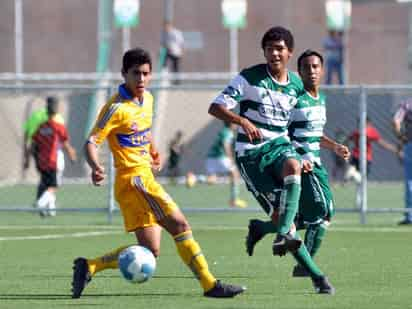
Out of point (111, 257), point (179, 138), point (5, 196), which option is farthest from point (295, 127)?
point (179, 138)

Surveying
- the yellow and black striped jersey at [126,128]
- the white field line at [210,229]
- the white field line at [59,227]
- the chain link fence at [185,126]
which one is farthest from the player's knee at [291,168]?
the chain link fence at [185,126]

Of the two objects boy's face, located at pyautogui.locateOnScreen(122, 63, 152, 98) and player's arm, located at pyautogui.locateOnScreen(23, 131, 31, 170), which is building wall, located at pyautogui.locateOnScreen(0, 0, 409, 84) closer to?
player's arm, located at pyautogui.locateOnScreen(23, 131, 31, 170)

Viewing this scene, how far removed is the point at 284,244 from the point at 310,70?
2211mm

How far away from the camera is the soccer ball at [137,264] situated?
9.22 meters

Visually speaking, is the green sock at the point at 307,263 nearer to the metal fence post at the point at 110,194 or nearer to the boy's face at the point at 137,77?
the boy's face at the point at 137,77

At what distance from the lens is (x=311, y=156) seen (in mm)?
10930

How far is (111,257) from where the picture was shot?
376 inches

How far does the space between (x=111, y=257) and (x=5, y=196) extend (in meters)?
14.8

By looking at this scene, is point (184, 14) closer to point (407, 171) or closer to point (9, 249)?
point (407, 171)

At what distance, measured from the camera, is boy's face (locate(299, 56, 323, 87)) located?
10.9m

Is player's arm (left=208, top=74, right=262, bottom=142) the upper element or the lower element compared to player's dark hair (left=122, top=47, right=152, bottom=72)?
lower

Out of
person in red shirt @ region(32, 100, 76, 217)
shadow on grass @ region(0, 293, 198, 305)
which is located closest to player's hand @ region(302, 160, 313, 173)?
shadow on grass @ region(0, 293, 198, 305)

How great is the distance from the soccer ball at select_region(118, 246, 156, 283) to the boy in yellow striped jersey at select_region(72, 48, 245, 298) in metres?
0.19

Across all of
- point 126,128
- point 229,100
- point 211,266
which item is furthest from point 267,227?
point 126,128
